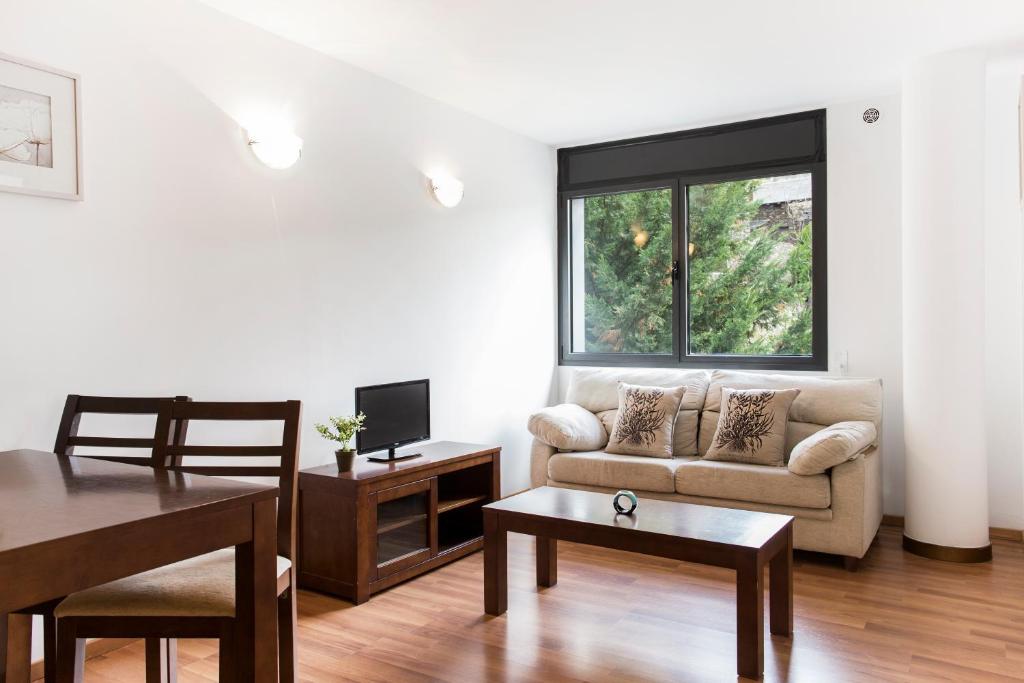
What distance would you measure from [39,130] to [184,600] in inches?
72.1

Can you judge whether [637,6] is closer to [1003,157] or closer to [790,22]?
[790,22]

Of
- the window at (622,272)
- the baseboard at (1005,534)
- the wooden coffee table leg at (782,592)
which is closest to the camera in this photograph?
the wooden coffee table leg at (782,592)

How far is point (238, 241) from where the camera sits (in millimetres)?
3242

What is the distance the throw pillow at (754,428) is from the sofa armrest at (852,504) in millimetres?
412

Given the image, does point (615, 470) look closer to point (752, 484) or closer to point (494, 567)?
point (752, 484)

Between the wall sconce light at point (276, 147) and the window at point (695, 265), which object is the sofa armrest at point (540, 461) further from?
the wall sconce light at point (276, 147)

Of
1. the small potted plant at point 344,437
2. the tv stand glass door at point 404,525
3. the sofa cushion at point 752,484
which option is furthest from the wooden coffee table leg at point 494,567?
the sofa cushion at point 752,484

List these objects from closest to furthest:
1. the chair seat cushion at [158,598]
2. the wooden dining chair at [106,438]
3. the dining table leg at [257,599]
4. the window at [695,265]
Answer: the dining table leg at [257,599] < the chair seat cushion at [158,598] < the wooden dining chair at [106,438] < the window at [695,265]

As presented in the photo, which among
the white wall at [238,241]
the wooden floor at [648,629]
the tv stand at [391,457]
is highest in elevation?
the white wall at [238,241]

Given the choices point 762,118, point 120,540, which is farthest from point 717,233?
point 120,540

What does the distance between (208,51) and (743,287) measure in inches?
139

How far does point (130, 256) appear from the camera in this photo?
283 cm

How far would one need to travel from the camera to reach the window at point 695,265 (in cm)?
480

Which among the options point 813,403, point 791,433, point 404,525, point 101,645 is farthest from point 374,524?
point 813,403
